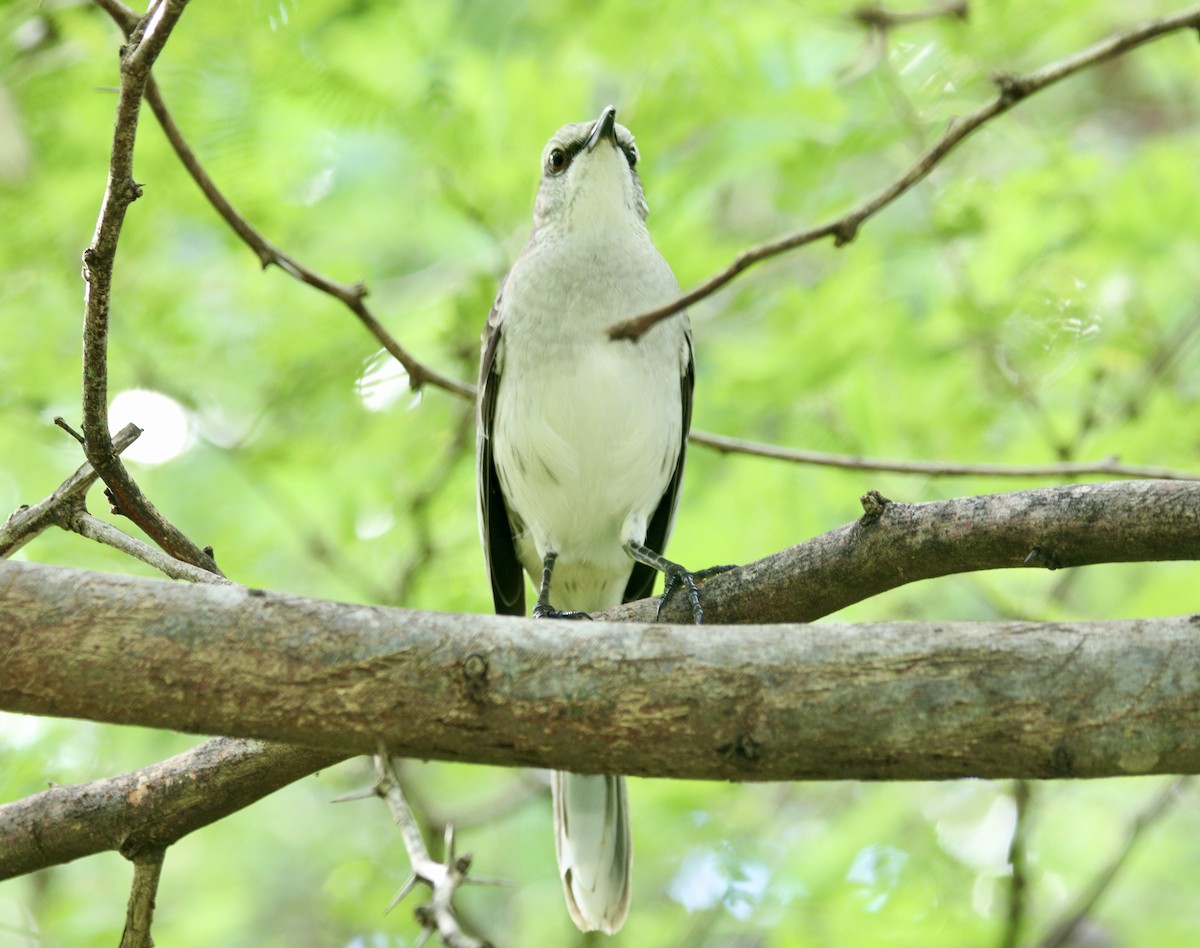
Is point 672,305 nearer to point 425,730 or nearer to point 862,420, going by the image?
point 425,730

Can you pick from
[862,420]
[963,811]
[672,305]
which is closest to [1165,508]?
[672,305]

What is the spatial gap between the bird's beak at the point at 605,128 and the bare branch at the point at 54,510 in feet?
9.19

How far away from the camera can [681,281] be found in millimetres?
6133

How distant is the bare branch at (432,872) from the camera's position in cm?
198

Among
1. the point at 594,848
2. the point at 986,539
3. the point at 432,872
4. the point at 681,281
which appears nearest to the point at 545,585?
the point at 594,848

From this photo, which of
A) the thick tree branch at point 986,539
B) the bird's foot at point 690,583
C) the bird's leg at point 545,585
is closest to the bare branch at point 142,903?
the bird's foot at point 690,583

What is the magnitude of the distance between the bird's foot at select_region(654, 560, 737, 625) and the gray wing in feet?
4.66

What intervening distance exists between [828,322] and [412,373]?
194cm

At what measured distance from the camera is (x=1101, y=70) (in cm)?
1070

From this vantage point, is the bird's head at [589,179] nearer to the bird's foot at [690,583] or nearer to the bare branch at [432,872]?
the bird's foot at [690,583]

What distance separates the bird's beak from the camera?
17.7 ft

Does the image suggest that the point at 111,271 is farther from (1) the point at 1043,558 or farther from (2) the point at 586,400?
(2) the point at 586,400

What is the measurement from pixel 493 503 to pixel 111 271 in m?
3.16

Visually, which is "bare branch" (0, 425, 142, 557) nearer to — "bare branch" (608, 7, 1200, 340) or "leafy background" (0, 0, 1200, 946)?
"bare branch" (608, 7, 1200, 340)
